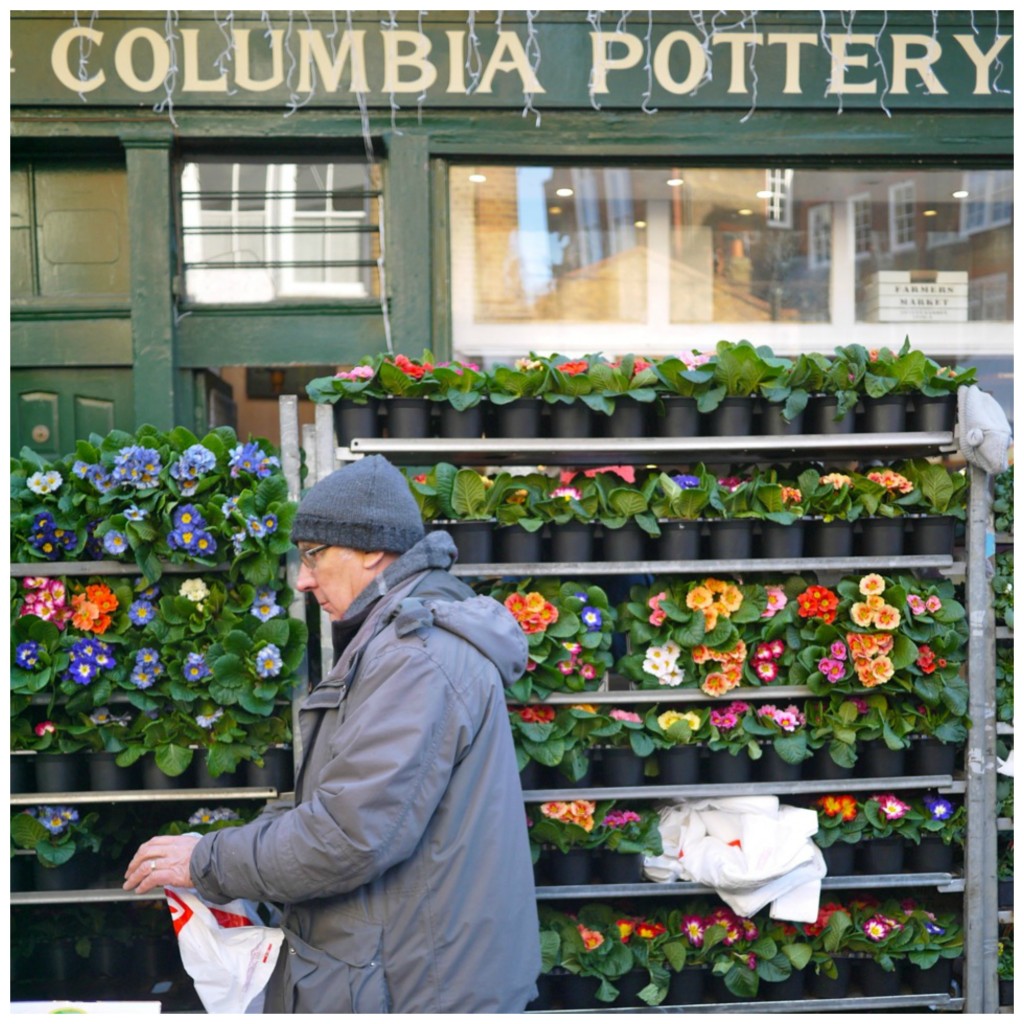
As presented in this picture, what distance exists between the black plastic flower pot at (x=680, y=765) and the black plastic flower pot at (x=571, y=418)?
3.91 feet

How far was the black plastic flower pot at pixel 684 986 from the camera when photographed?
13.5ft

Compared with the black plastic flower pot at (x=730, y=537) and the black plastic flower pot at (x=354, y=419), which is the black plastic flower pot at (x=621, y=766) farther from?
the black plastic flower pot at (x=354, y=419)

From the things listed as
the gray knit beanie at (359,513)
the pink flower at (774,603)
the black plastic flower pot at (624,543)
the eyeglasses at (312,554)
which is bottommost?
the pink flower at (774,603)

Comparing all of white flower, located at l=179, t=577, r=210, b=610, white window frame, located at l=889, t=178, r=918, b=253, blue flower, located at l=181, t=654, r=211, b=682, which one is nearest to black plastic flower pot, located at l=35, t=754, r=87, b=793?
blue flower, located at l=181, t=654, r=211, b=682

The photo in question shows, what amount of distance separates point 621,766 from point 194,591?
5.34ft

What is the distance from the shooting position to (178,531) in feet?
12.3

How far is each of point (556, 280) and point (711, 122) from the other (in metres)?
1.10

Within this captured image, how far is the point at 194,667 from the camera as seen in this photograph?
3.83m

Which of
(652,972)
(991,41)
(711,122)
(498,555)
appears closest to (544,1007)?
(652,972)

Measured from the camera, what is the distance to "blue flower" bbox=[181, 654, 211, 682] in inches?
150

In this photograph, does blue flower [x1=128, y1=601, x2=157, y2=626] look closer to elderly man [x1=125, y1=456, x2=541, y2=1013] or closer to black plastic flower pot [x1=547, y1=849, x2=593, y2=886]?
elderly man [x1=125, y1=456, x2=541, y2=1013]

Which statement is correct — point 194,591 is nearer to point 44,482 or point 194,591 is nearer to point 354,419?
point 44,482

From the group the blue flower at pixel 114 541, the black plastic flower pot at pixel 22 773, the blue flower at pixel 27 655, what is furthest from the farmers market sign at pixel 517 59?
the black plastic flower pot at pixel 22 773

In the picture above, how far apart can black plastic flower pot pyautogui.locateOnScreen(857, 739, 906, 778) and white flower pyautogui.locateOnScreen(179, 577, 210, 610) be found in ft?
8.06
